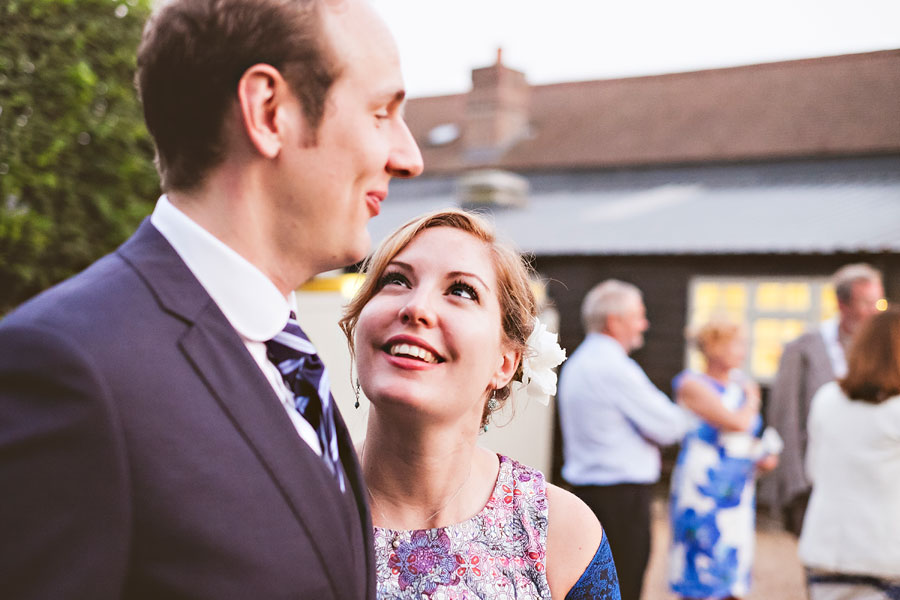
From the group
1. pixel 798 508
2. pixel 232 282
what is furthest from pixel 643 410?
pixel 232 282

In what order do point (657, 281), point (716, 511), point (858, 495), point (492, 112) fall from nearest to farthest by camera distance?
point (858, 495), point (716, 511), point (657, 281), point (492, 112)

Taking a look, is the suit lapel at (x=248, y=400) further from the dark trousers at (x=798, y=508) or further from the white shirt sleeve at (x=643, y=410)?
the dark trousers at (x=798, y=508)

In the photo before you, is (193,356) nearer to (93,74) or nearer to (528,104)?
(93,74)

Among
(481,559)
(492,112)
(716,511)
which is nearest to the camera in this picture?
(481,559)

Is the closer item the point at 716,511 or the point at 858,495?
the point at 858,495

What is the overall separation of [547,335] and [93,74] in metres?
10.7

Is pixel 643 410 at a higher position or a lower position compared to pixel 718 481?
higher

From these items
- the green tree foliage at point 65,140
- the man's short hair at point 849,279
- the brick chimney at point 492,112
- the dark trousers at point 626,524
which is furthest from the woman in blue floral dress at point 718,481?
the brick chimney at point 492,112

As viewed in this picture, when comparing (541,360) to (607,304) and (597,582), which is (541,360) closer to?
(597,582)

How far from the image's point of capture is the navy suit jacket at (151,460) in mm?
808

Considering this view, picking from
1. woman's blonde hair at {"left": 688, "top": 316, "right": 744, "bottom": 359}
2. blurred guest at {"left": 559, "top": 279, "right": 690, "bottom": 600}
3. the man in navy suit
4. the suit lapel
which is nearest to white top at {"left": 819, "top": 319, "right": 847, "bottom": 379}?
woman's blonde hair at {"left": 688, "top": 316, "right": 744, "bottom": 359}

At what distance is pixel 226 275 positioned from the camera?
106 cm

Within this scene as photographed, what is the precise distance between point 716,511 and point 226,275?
13.2 ft

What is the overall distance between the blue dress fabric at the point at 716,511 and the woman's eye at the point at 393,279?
315cm
